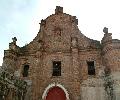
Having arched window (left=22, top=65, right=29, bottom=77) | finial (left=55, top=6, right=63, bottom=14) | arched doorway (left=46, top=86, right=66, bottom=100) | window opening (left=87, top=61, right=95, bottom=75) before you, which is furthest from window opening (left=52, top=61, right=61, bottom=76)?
finial (left=55, top=6, right=63, bottom=14)

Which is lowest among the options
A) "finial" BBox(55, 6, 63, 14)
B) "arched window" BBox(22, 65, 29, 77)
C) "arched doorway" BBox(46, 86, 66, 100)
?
"arched doorway" BBox(46, 86, 66, 100)

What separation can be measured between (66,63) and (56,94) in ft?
9.75

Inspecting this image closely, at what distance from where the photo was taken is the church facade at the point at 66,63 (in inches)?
721

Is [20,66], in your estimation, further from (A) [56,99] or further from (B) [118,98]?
(B) [118,98]

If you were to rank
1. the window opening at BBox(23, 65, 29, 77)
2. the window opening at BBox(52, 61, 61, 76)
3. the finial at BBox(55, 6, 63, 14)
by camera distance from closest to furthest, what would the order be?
the window opening at BBox(52, 61, 61, 76), the window opening at BBox(23, 65, 29, 77), the finial at BBox(55, 6, 63, 14)

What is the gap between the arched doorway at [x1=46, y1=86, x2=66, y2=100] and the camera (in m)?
18.7

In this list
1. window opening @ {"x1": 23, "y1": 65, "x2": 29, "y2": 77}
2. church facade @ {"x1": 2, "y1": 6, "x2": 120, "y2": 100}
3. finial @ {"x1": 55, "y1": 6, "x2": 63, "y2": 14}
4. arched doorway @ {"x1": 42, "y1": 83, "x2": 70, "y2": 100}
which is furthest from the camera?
finial @ {"x1": 55, "y1": 6, "x2": 63, "y2": 14}

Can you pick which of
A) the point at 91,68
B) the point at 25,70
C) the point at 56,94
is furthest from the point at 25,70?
the point at 91,68

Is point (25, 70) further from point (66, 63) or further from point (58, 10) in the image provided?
point (58, 10)

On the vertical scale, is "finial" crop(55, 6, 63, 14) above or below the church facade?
above

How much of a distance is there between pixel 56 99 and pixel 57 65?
3.21m

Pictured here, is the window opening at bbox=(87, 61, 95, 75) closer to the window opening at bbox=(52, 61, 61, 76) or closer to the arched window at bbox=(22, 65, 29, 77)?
Result: the window opening at bbox=(52, 61, 61, 76)

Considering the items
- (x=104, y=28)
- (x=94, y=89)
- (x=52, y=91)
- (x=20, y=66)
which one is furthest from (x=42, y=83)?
(x=104, y=28)

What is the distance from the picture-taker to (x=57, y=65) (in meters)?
20.2
